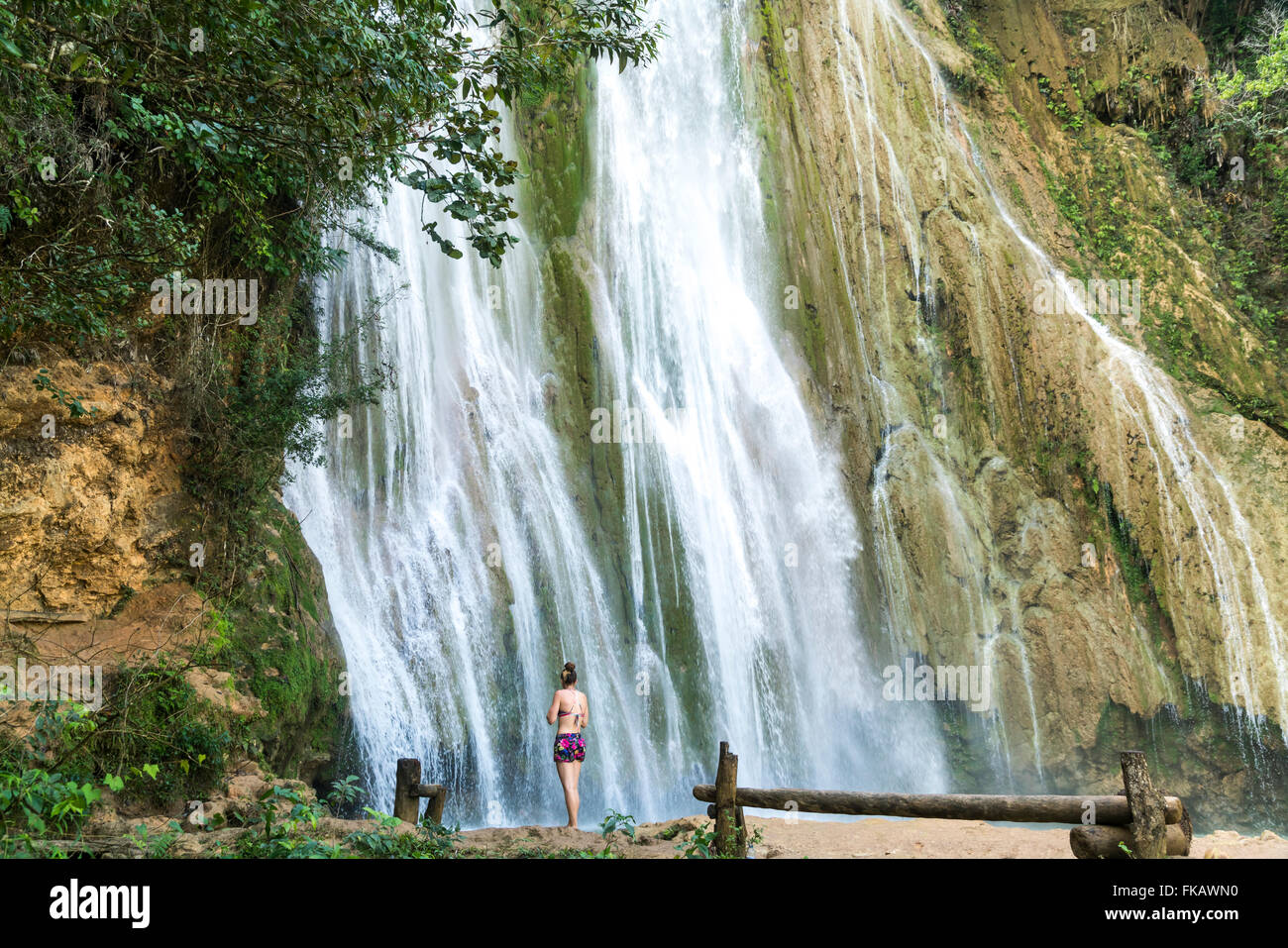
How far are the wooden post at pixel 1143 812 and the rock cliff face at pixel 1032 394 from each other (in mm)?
10044

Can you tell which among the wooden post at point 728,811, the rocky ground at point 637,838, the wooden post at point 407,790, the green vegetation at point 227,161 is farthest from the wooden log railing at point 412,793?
the green vegetation at point 227,161

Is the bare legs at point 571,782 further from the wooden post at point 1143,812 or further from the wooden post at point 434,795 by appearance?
the wooden post at point 1143,812

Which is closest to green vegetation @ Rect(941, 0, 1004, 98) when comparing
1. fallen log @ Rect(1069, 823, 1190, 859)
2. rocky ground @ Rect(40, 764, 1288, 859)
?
rocky ground @ Rect(40, 764, 1288, 859)

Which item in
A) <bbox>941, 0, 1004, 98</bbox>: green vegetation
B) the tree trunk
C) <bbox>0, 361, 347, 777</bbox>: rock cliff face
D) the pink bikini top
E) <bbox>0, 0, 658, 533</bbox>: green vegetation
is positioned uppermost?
<bbox>941, 0, 1004, 98</bbox>: green vegetation

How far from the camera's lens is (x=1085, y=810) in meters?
5.09

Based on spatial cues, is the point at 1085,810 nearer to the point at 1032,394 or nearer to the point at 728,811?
the point at 728,811

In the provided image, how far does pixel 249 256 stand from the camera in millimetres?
8789

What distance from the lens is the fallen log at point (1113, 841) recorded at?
4.97 meters

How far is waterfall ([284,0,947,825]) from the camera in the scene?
1121cm

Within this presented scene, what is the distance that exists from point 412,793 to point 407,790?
5 centimetres

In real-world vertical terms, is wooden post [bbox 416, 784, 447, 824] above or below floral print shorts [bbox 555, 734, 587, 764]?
below

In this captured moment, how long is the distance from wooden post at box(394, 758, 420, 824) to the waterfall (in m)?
2.65

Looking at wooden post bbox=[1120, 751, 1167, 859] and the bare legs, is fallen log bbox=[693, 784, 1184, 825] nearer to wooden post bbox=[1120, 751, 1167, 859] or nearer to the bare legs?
wooden post bbox=[1120, 751, 1167, 859]

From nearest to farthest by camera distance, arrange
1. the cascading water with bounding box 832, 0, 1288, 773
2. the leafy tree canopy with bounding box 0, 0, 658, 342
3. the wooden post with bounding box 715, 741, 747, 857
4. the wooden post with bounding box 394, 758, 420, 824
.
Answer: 1. the leafy tree canopy with bounding box 0, 0, 658, 342
2. the wooden post with bounding box 715, 741, 747, 857
3. the wooden post with bounding box 394, 758, 420, 824
4. the cascading water with bounding box 832, 0, 1288, 773
